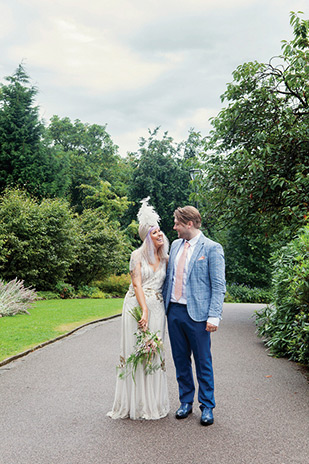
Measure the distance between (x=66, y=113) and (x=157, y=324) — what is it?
4301 cm

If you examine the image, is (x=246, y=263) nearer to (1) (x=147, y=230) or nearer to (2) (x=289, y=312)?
(2) (x=289, y=312)

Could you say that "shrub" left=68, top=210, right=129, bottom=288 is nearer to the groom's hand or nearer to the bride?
the bride

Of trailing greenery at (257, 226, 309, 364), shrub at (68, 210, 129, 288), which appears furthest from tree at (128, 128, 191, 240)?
trailing greenery at (257, 226, 309, 364)

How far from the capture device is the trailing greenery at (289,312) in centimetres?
599

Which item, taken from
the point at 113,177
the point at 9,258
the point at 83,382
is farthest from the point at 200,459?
the point at 113,177

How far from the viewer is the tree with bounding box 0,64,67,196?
2658cm

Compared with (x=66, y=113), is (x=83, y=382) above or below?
below

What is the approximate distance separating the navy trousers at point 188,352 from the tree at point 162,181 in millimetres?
25675

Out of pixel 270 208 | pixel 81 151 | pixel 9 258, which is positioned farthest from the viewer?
pixel 81 151

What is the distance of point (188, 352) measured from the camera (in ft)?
14.6

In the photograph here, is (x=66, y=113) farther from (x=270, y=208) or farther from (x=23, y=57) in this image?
(x=270, y=208)

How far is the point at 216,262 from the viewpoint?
4258 millimetres

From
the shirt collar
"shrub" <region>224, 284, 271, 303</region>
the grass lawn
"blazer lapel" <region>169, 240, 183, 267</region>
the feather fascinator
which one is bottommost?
"shrub" <region>224, 284, 271, 303</region>

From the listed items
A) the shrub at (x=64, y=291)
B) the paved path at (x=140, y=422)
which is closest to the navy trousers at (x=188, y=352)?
the paved path at (x=140, y=422)
